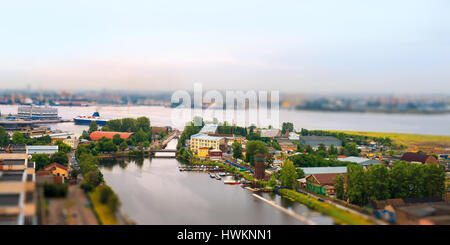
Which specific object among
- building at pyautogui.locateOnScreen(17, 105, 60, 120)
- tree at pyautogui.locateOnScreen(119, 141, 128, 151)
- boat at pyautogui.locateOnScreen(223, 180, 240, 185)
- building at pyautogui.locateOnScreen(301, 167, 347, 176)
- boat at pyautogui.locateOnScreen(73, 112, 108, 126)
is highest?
building at pyautogui.locateOnScreen(17, 105, 60, 120)

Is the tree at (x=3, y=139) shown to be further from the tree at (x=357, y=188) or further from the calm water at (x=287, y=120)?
the tree at (x=357, y=188)

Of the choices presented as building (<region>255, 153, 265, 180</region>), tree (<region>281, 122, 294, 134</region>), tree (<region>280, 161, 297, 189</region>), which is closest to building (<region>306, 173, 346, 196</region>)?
tree (<region>280, 161, 297, 189</region>)

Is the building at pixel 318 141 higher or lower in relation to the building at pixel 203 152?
higher

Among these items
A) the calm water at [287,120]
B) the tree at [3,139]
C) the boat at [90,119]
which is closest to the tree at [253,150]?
the calm water at [287,120]

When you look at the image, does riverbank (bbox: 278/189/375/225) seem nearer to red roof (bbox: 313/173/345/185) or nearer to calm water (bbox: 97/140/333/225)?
calm water (bbox: 97/140/333/225)

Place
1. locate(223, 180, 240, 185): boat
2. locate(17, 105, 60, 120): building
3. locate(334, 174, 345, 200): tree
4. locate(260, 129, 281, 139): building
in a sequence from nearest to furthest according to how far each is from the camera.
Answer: locate(334, 174, 345, 200): tree < locate(223, 180, 240, 185): boat < locate(260, 129, 281, 139): building < locate(17, 105, 60, 120): building

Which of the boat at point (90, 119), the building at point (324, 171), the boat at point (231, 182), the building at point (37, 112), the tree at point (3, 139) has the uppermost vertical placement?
the building at point (37, 112)
